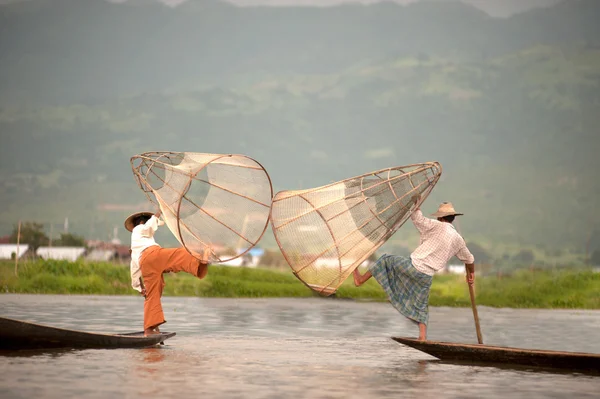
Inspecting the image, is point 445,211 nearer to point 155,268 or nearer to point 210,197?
point 210,197

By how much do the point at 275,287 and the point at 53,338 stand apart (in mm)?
14973

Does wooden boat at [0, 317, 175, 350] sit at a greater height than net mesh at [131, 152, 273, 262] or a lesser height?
lesser

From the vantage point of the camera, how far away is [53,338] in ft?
32.3

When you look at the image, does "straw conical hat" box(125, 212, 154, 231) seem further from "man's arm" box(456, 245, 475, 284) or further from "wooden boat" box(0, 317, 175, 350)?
"man's arm" box(456, 245, 475, 284)

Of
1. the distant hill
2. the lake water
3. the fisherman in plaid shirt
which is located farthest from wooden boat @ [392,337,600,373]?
the distant hill

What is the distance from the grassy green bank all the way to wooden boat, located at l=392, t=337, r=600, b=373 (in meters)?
12.8

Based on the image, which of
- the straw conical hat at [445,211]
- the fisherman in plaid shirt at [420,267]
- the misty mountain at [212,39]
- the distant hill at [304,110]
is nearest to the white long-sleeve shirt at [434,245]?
the fisherman in plaid shirt at [420,267]

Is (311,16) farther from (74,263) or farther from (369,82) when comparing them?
(74,263)

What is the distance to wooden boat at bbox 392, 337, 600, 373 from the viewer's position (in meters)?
9.01

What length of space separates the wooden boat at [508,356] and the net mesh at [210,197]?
216 centimetres

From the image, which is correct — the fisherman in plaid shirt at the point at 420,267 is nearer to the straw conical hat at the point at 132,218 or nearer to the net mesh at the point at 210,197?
the net mesh at the point at 210,197

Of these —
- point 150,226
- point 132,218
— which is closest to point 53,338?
point 150,226

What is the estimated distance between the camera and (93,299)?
21.0m

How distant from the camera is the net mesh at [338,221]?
10.2 meters
